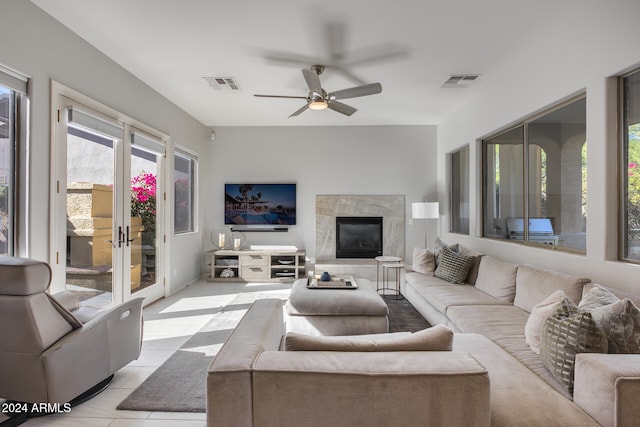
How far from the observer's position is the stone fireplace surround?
6.10 metres

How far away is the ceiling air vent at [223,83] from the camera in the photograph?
3972 mm

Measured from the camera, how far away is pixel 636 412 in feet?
4.02

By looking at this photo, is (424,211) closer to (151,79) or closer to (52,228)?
(151,79)

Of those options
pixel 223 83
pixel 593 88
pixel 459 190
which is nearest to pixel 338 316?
pixel 593 88

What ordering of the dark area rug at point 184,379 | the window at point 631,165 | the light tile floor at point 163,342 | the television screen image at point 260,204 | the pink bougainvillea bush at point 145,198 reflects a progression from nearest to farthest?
the light tile floor at point 163,342 < the dark area rug at point 184,379 < the window at point 631,165 < the pink bougainvillea bush at point 145,198 < the television screen image at point 260,204

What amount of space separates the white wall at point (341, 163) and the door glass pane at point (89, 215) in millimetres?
2706

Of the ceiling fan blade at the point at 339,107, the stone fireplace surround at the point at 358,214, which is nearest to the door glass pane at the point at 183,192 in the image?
the stone fireplace surround at the point at 358,214

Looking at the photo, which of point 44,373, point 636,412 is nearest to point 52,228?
point 44,373

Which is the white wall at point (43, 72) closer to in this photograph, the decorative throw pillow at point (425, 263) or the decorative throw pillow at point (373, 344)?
the decorative throw pillow at point (373, 344)

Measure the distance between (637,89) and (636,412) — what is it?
2.17 meters

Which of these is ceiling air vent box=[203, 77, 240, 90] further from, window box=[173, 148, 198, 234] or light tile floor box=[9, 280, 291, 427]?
light tile floor box=[9, 280, 291, 427]

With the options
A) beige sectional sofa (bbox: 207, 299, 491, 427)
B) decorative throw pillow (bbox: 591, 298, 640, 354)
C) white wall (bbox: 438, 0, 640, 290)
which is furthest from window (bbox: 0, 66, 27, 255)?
white wall (bbox: 438, 0, 640, 290)

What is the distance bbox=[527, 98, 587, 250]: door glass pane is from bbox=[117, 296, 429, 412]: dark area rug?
1576 millimetres

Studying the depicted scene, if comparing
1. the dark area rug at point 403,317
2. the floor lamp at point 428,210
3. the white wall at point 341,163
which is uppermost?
the white wall at point 341,163
